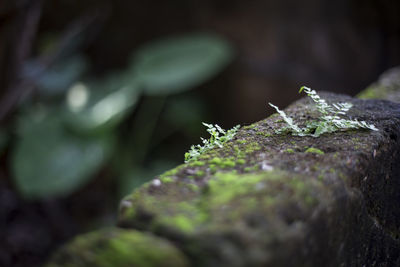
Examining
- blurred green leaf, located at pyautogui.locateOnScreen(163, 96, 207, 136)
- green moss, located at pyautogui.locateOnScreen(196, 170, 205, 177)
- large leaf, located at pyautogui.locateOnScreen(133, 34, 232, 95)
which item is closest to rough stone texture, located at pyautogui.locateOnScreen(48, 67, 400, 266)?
green moss, located at pyautogui.locateOnScreen(196, 170, 205, 177)

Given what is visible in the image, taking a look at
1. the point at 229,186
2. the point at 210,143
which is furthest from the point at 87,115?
the point at 229,186

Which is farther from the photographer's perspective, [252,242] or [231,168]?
[231,168]

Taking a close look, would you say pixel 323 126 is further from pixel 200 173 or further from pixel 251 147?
pixel 200 173

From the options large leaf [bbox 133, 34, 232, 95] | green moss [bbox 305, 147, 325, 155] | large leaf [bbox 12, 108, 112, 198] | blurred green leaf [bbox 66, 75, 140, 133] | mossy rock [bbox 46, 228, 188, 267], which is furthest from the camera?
large leaf [bbox 133, 34, 232, 95]

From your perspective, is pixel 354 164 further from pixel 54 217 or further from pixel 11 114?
pixel 11 114

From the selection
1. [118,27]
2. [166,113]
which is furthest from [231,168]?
[118,27]

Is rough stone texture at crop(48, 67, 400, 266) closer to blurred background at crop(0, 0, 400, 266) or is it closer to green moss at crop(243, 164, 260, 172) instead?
green moss at crop(243, 164, 260, 172)

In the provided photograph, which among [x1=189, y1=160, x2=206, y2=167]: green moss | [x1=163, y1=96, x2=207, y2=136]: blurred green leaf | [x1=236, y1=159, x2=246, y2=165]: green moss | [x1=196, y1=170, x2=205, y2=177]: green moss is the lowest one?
[x1=236, y1=159, x2=246, y2=165]: green moss
